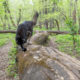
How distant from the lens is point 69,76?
202 cm

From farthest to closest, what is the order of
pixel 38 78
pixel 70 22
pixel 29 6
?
1. pixel 29 6
2. pixel 70 22
3. pixel 38 78

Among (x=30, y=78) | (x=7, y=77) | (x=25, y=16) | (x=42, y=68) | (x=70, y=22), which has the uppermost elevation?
(x=25, y=16)

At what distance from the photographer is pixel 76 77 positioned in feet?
6.70

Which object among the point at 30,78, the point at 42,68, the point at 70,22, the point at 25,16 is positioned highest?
the point at 25,16

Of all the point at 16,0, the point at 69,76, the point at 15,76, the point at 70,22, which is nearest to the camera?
the point at 69,76

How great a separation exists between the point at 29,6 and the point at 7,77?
2387 centimetres

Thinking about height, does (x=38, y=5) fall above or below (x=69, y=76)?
above

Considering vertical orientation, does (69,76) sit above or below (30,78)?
above

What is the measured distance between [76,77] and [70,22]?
493cm

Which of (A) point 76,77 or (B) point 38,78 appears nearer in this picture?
(A) point 76,77

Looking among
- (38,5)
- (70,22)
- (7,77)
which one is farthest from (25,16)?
(7,77)

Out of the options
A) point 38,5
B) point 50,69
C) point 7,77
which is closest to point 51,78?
point 50,69

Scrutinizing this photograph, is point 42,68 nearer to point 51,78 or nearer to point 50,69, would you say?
point 50,69

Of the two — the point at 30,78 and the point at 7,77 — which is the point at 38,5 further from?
the point at 30,78
